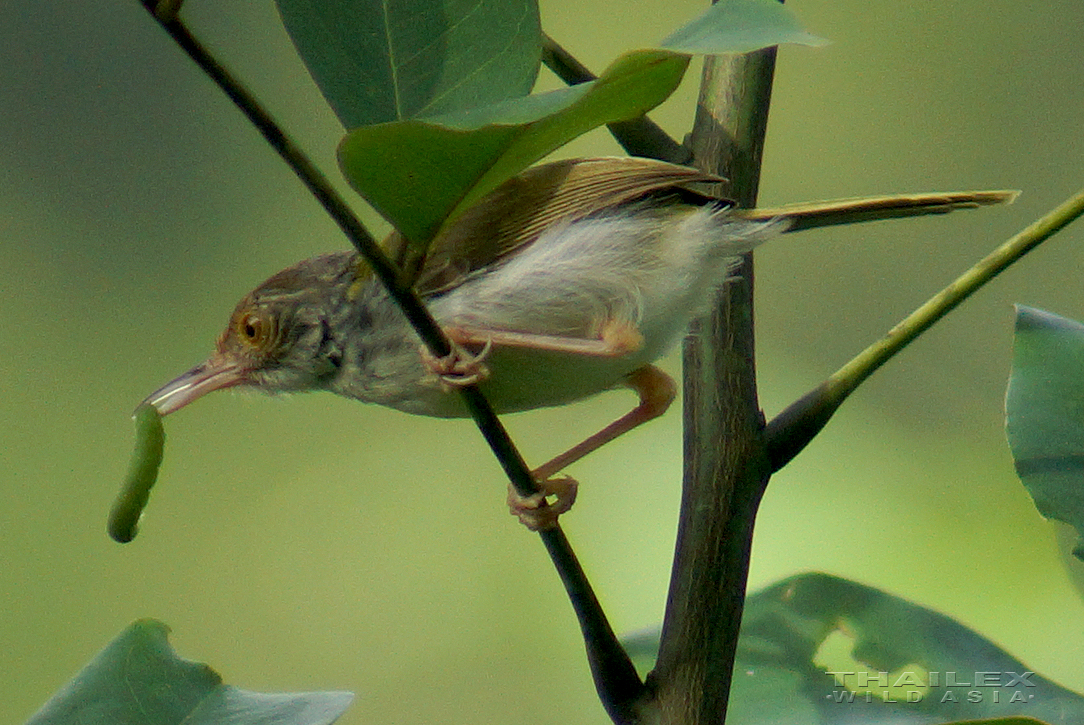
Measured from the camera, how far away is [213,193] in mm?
3461

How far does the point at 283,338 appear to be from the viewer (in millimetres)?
1221

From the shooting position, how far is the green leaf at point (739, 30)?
469mm

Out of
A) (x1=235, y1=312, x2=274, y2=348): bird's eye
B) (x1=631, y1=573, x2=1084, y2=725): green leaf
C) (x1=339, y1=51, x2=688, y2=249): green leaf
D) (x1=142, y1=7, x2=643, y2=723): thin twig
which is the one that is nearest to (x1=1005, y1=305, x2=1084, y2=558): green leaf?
(x1=631, y1=573, x2=1084, y2=725): green leaf

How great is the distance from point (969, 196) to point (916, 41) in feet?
8.57

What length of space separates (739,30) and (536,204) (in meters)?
0.75

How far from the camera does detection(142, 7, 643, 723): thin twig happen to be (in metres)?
0.48

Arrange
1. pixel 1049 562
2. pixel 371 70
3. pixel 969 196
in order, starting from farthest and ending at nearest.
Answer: pixel 1049 562 → pixel 969 196 → pixel 371 70

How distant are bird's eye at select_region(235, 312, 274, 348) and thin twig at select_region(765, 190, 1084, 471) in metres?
0.60

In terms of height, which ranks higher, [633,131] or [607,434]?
[633,131]

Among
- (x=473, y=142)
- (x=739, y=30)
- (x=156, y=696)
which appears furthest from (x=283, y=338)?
(x=739, y=30)

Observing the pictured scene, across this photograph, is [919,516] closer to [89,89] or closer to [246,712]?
[246,712]

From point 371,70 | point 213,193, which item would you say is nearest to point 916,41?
point 213,193

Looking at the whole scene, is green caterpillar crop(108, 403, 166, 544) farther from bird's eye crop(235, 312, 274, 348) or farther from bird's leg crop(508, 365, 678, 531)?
bird's eye crop(235, 312, 274, 348)

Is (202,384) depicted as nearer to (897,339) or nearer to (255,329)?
(255,329)
